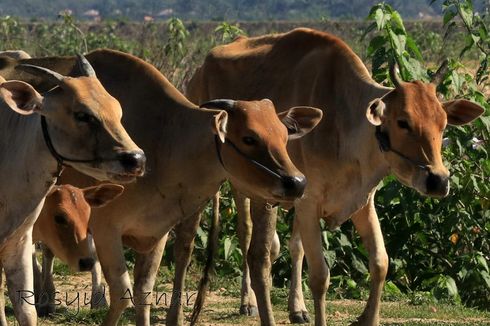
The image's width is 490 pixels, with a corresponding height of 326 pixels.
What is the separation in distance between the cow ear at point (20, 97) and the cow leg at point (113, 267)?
1509 mm

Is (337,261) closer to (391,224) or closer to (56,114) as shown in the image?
(391,224)

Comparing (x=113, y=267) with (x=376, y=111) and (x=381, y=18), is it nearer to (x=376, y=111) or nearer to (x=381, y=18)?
(x=376, y=111)

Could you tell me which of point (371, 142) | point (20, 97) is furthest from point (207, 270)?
point (20, 97)

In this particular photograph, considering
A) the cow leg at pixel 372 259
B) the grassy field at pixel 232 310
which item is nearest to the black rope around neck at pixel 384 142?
the cow leg at pixel 372 259

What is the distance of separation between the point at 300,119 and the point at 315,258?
129 centimetres

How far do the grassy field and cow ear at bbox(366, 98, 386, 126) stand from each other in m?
1.92

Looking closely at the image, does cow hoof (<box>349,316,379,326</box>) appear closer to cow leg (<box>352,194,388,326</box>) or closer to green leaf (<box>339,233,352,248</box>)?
cow leg (<box>352,194,388,326</box>)

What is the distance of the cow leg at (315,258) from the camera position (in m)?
10.2

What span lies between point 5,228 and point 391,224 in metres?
5.54

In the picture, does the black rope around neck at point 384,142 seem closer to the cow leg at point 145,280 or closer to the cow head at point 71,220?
the cow leg at point 145,280

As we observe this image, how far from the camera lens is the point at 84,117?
8.16 metres

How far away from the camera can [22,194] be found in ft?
27.6

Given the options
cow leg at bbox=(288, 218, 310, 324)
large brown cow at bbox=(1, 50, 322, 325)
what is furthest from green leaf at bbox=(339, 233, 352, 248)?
large brown cow at bbox=(1, 50, 322, 325)

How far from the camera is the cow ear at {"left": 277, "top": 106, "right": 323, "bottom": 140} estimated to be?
9422 mm
